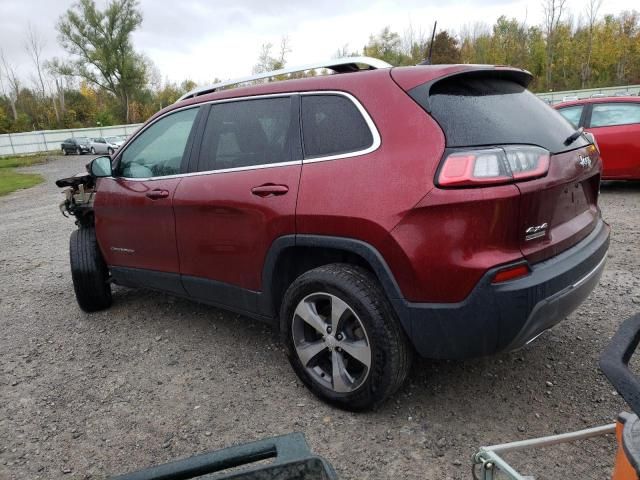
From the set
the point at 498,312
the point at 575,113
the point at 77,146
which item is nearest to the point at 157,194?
the point at 498,312

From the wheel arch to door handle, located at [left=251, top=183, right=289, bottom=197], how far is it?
25 cm

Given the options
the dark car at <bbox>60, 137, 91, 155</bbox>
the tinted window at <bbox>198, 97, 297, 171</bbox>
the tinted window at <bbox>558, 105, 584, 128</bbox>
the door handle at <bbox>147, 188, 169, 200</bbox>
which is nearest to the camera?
the tinted window at <bbox>198, 97, 297, 171</bbox>

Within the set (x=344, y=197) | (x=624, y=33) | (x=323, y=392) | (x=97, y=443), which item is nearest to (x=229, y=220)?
(x=344, y=197)

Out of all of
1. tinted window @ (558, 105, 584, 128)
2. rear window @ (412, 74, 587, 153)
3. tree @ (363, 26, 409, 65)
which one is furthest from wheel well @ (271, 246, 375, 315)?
tree @ (363, 26, 409, 65)

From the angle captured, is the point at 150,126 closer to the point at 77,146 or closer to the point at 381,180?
the point at 381,180

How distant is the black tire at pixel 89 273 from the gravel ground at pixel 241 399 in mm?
155

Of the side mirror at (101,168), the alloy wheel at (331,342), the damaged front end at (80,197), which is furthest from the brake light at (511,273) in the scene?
the damaged front end at (80,197)

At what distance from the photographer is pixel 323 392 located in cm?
272

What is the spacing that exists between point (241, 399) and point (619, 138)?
7307 millimetres

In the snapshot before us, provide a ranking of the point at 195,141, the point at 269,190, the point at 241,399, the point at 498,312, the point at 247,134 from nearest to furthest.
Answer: the point at 498,312
the point at 269,190
the point at 241,399
the point at 247,134
the point at 195,141

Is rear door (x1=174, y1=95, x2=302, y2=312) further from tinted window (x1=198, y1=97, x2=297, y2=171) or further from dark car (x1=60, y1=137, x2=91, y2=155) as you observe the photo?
dark car (x1=60, y1=137, x2=91, y2=155)

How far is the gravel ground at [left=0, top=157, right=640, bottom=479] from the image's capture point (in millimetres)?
2420

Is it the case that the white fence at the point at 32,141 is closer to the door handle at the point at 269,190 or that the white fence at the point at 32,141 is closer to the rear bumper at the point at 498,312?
the door handle at the point at 269,190

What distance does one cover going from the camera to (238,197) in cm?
294
